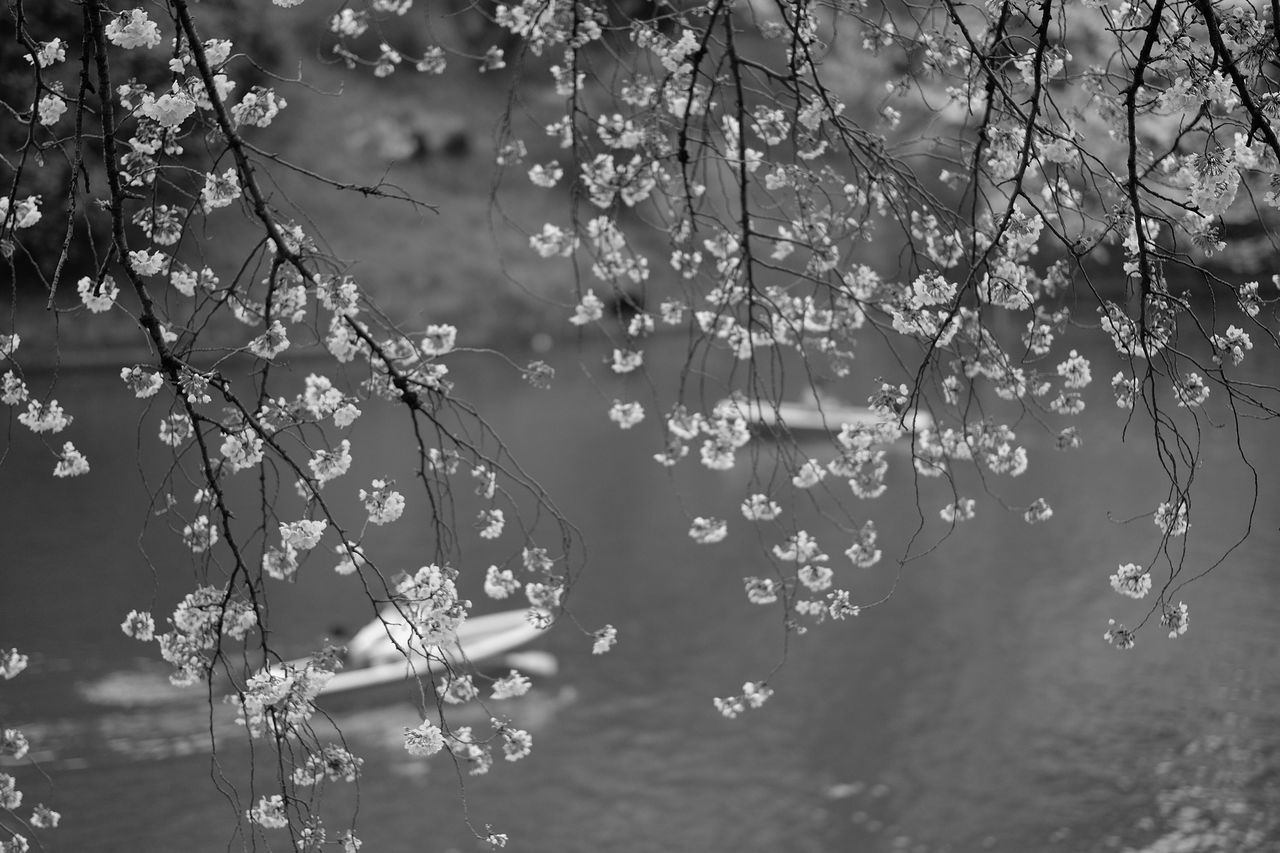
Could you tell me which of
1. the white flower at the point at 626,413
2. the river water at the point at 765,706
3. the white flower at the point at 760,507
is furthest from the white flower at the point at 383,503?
the river water at the point at 765,706

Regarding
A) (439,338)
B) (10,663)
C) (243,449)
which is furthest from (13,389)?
(439,338)

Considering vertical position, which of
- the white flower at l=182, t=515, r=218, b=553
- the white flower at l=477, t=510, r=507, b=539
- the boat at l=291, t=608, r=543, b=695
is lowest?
the white flower at l=182, t=515, r=218, b=553

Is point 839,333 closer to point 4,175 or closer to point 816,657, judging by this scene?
point 816,657

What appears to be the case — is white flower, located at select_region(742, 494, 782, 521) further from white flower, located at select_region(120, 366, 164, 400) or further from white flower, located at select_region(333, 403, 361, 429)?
white flower, located at select_region(120, 366, 164, 400)

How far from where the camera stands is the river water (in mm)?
10039

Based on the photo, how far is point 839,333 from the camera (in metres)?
4.13

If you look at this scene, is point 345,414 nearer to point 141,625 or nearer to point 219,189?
point 219,189

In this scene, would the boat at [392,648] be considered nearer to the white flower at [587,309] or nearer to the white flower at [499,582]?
the white flower at [587,309]

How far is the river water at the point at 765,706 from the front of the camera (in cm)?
1004

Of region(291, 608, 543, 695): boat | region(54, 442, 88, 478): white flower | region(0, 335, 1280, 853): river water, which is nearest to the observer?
region(54, 442, 88, 478): white flower

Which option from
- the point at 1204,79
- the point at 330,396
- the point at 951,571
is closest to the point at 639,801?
the point at 951,571

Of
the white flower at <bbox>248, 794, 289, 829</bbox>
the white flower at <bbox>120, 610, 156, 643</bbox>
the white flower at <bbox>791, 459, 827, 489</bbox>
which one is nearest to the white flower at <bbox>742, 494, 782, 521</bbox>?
the white flower at <bbox>791, 459, 827, 489</bbox>

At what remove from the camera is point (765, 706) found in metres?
12.2

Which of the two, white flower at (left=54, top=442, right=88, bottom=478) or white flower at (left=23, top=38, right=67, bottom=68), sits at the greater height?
white flower at (left=23, top=38, right=67, bottom=68)
